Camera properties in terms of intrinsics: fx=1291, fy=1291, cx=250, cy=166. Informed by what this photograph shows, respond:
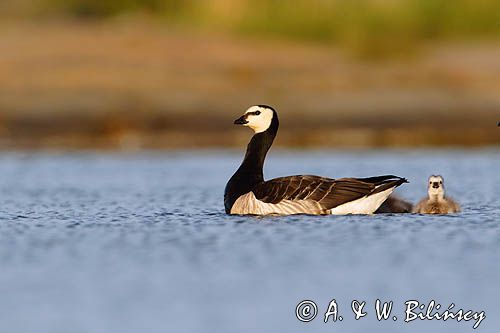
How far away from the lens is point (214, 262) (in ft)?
33.6

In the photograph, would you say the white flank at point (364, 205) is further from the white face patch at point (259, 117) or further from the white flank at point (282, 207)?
the white face patch at point (259, 117)

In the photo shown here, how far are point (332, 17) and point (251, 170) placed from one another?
14256mm

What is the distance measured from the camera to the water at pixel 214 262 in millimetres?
8389

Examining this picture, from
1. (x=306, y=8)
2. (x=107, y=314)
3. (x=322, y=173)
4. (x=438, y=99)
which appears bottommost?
(x=107, y=314)

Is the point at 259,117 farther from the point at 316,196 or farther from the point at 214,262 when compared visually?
the point at 214,262

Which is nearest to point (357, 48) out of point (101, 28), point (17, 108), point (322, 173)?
point (101, 28)

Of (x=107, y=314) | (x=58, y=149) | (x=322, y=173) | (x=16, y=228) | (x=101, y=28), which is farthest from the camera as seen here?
(x=101, y=28)

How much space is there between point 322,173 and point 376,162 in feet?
5.67

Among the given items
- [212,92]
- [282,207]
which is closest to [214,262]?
[282,207]

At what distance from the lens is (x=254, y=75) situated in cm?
2469

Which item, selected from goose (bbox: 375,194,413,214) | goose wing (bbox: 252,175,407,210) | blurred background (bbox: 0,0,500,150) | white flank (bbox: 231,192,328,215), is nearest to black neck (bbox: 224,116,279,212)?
white flank (bbox: 231,192,328,215)

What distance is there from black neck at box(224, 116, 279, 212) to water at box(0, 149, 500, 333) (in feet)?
0.92

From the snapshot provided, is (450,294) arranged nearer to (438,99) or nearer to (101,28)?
(438,99)

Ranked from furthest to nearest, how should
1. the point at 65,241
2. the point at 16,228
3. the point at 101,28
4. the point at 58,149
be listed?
the point at 101,28 < the point at 58,149 < the point at 16,228 < the point at 65,241
